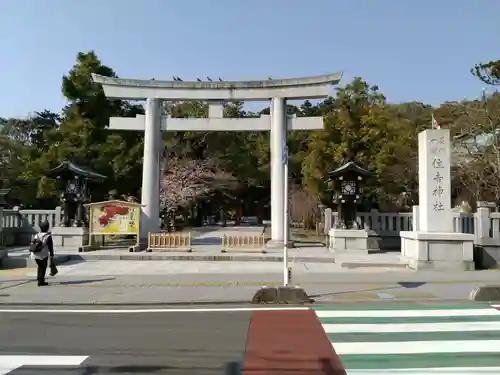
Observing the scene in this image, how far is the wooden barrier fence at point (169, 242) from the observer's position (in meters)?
19.6

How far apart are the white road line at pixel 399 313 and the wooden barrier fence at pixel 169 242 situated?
38.2 ft

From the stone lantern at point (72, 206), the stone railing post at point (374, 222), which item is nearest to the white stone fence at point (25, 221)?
the stone lantern at point (72, 206)

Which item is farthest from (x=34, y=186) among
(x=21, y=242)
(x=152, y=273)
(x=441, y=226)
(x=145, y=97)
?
(x=441, y=226)

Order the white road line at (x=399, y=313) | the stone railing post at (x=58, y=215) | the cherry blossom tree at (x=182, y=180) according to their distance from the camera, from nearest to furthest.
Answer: the white road line at (x=399, y=313) → the stone railing post at (x=58, y=215) → the cherry blossom tree at (x=182, y=180)

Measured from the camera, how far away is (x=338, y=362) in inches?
223

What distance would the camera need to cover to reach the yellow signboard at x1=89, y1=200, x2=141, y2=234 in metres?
20.2

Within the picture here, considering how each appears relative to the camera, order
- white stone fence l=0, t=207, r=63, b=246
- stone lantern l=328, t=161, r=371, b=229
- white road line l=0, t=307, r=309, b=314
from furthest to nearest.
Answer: white stone fence l=0, t=207, r=63, b=246, stone lantern l=328, t=161, r=371, b=229, white road line l=0, t=307, r=309, b=314

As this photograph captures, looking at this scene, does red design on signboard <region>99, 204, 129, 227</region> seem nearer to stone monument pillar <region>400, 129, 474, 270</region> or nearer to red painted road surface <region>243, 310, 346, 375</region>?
stone monument pillar <region>400, 129, 474, 270</region>

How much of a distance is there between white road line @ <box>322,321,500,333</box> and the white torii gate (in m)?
13.5

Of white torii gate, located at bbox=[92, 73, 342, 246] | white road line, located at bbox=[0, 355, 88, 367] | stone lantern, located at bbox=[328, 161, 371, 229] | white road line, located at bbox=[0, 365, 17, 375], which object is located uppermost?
white torii gate, located at bbox=[92, 73, 342, 246]

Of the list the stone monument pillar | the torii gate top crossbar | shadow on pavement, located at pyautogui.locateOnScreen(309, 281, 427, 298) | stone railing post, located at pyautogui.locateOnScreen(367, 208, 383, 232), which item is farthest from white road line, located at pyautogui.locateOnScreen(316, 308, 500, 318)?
the torii gate top crossbar

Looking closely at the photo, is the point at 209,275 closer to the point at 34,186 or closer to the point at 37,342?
the point at 37,342

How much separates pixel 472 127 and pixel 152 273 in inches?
835

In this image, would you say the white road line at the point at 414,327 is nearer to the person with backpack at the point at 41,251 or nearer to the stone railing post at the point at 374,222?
the person with backpack at the point at 41,251
